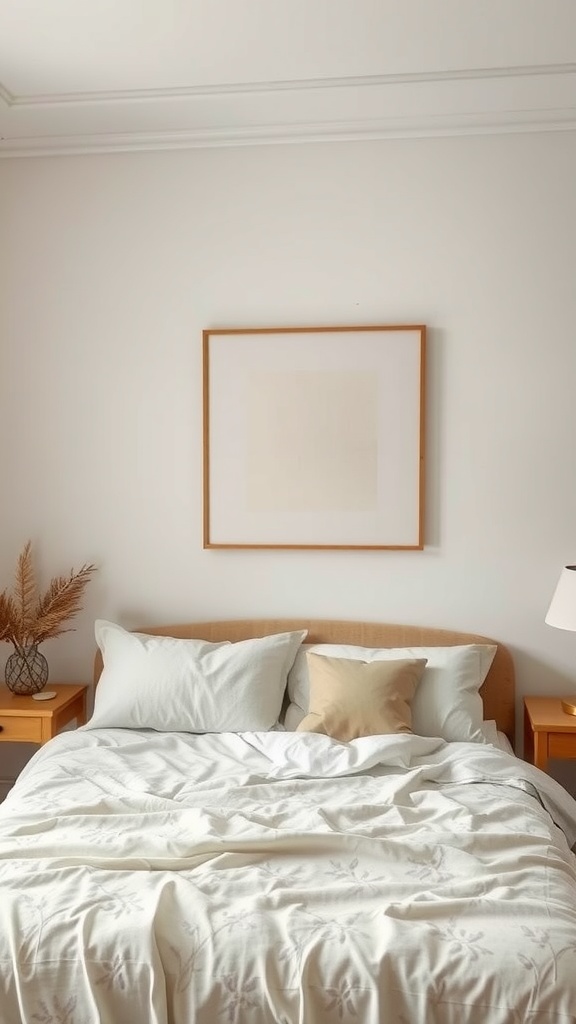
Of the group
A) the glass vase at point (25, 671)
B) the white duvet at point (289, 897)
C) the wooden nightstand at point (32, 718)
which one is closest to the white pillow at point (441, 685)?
the white duvet at point (289, 897)

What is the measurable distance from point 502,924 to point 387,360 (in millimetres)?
2129

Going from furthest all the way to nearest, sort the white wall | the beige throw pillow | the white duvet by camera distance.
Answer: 1. the white wall
2. the beige throw pillow
3. the white duvet

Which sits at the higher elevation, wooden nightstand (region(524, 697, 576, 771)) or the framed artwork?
the framed artwork

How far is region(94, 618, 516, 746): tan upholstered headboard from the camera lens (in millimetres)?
3402

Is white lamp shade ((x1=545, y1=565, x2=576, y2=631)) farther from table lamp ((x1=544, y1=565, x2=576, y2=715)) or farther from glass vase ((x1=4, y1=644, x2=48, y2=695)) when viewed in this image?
glass vase ((x1=4, y1=644, x2=48, y2=695))

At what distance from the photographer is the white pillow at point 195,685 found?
3129 millimetres

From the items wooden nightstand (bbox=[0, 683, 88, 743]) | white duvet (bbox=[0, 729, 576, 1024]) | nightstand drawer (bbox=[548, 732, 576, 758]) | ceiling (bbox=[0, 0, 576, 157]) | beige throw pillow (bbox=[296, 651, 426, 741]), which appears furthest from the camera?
wooden nightstand (bbox=[0, 683, 88, 743])

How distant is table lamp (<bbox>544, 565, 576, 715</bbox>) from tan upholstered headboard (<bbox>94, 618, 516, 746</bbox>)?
0.25 m

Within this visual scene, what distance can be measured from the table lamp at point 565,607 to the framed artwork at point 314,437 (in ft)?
1.79

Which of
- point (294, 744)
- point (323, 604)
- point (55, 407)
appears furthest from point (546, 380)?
point (55, 407)

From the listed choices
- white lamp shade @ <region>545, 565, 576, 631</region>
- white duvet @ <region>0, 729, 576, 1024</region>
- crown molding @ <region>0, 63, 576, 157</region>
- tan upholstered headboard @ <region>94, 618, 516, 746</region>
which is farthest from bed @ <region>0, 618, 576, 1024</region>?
crown molding @ <region>0, 63, 576, 157</region>

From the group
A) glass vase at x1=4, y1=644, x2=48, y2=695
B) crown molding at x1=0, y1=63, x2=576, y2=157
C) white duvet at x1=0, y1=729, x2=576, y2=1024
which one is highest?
crown molding at x1=0, y1=63, x2=576, y2=157

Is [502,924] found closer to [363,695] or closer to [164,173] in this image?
[363,695]

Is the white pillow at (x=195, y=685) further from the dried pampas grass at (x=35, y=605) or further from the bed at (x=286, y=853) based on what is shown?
the dried pampas grass at (x=35, y=605)
